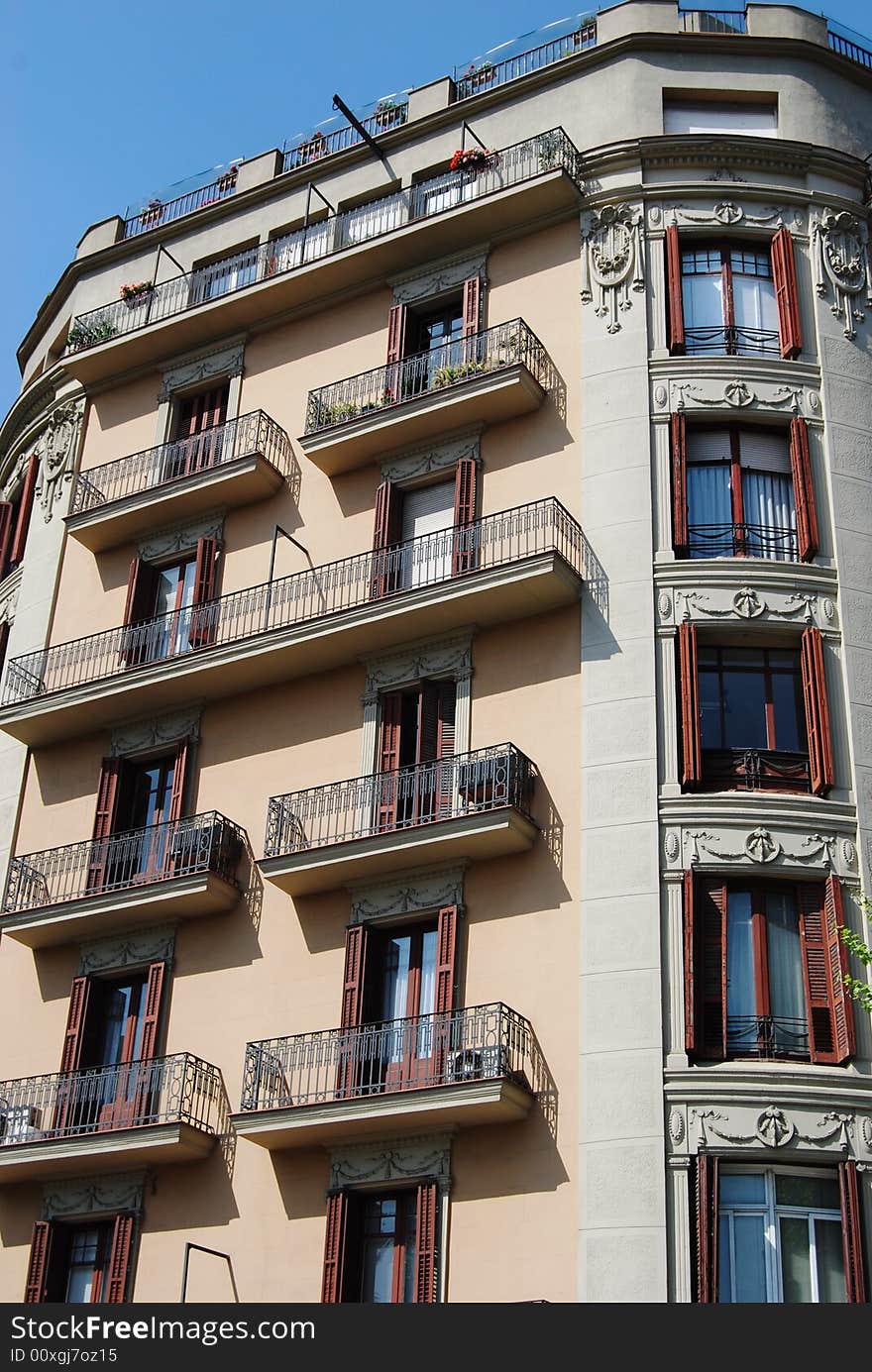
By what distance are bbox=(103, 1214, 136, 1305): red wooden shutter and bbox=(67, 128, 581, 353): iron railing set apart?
16.5 m

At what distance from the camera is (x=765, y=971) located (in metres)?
22.4

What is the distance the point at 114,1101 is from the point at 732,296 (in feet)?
51.9

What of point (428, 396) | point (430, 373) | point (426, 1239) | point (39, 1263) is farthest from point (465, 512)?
point (39, 1263)

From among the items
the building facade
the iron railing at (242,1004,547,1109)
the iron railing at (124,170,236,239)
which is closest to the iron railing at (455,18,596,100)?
the building facade

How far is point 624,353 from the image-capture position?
27.0 meters

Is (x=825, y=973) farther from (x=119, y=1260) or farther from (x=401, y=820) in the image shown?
(x=119, y=1260)

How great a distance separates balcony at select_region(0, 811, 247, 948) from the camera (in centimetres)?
2636

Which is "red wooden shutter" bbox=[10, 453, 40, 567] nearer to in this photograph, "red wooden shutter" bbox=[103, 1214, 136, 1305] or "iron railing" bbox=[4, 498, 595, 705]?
"iron railing" bbox=[4, 498, 595, 705]

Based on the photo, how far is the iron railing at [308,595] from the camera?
2606cm
